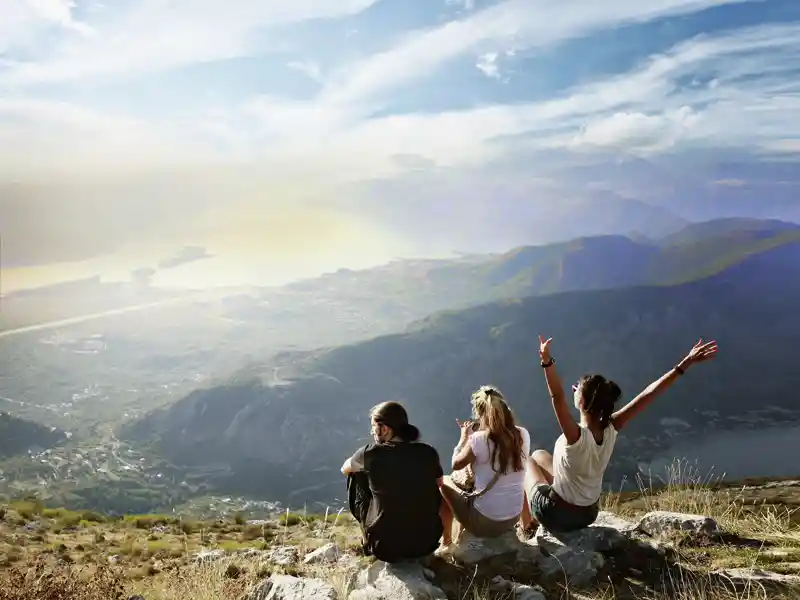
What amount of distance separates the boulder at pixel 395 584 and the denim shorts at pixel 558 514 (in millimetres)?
→ 1536

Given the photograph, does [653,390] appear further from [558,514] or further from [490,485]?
[490,485]

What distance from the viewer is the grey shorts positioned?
7254mm

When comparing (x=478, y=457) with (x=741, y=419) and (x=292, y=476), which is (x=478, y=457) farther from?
A: (x=741, y=419)

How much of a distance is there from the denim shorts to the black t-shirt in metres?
1.44

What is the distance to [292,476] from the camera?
193m

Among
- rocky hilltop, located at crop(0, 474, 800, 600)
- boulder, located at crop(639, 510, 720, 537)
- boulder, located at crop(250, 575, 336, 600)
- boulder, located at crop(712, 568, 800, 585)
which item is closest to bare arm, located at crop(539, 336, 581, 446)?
rocky hilltop, located at crop(0, 474, 800, 600)

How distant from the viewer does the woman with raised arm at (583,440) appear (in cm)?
667

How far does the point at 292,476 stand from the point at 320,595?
19427cm

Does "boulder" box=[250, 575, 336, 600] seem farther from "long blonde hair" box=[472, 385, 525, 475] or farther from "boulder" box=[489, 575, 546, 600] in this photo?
"long blonde hair" box=[472, 385, 525, 475]

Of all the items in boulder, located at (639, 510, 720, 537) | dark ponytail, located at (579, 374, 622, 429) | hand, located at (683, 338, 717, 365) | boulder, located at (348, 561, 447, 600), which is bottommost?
boulder, located at (639, 510, 720, 537)

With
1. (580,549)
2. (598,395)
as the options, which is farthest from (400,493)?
(598,395)

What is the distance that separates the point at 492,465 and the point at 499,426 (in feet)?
1.50

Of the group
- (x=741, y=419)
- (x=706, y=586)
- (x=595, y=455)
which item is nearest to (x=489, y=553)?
(x=595, y=455)

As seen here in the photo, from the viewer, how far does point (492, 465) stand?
23.6ft
